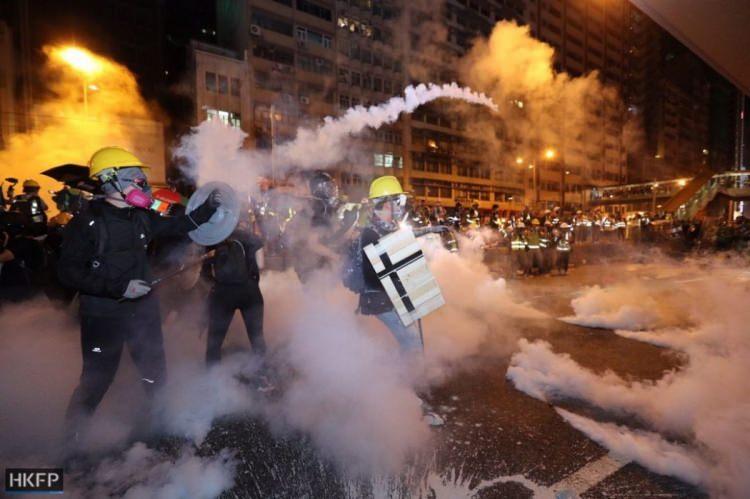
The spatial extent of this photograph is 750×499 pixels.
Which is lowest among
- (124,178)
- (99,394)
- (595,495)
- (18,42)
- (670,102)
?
(595,495)

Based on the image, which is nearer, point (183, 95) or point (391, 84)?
point (183, 95)

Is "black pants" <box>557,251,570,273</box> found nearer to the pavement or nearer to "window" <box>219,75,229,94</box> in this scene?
the pavement

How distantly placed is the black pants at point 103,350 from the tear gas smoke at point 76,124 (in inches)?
661

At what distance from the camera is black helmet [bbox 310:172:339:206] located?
568 centimetres

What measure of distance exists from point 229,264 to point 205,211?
2.07 feet

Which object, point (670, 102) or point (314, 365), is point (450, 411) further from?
point (670, 102)

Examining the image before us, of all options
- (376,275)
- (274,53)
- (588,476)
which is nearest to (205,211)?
(376,275)

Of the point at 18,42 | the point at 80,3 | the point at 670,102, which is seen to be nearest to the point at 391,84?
the point at 80,3

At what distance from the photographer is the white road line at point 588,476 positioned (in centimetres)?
230

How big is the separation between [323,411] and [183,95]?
110 feet

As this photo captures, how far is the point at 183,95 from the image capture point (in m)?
31.1

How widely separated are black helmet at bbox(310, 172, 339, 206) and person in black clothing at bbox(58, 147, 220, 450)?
9.77ft

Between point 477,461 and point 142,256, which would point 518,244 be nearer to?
point 477,461

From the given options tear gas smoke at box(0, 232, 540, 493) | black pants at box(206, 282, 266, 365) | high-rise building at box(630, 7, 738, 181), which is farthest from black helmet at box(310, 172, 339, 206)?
high-rise building at box(630, 7, 738, 181)
